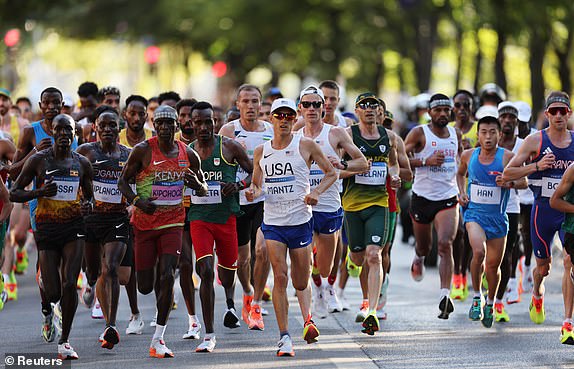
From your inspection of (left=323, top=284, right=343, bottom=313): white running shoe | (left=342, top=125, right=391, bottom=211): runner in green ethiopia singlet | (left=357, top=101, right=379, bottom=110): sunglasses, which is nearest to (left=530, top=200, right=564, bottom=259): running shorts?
(left=342, top=125, right=391, bottom=211): runner in green ethiopia singlet

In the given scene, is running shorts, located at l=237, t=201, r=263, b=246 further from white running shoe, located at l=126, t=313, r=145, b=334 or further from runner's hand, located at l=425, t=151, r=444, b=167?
runner's hand, located at l=425, t=151, r=444, b=167

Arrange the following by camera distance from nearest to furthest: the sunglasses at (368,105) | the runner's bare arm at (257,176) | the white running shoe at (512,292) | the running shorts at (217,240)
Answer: the runner's bare arm at (257,176), the running shorts at (217,240), the sunglasses at (368,105), the white running shoe at (512,292)

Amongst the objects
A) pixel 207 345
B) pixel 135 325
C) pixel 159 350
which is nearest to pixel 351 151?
pixel 207 345

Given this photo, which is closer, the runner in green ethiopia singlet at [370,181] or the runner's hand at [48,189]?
the runner's hand at [48,189]

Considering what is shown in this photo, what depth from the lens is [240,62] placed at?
5119 centimetres

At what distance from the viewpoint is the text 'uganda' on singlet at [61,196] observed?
12.0 m

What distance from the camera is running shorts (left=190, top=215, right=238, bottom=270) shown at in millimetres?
12891

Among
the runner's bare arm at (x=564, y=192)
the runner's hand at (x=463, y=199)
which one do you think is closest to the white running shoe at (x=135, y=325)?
the runner's hand at (x=463, y=199)

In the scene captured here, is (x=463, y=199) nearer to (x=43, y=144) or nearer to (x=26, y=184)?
(x=43, y=144)

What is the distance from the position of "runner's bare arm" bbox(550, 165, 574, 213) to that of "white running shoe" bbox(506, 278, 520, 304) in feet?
13.0

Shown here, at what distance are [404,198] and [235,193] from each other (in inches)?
421

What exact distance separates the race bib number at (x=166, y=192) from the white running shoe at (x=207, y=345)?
119cm

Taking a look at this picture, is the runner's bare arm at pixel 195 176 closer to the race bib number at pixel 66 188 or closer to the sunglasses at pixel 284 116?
the sunglasses at pixel 284 116

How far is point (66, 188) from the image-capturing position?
39.6 ft
